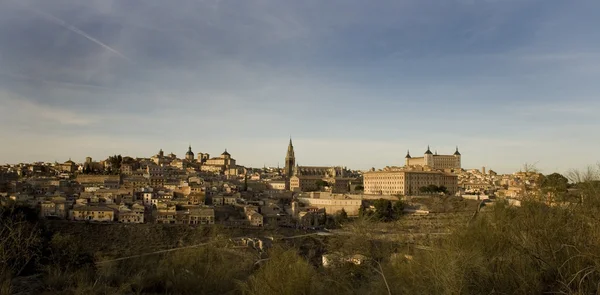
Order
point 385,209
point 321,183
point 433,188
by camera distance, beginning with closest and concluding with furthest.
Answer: point 385,209
point 433,188
point 321,183

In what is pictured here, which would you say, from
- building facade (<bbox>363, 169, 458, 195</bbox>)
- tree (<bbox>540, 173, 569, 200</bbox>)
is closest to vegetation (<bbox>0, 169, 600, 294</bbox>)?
tree (<bbox>540, 173, 569, 200</bbox>)

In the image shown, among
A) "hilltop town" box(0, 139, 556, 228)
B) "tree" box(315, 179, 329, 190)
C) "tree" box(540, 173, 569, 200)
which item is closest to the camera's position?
"tree" box(540, 173, 569, 200)

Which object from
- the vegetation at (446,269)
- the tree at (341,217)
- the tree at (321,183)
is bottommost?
the tree at (341,217)

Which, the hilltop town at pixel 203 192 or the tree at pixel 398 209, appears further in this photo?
the tree at pixel 398 209

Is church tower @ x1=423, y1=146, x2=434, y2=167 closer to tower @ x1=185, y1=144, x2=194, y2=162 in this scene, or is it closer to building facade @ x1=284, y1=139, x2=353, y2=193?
building facade @ x1=284, y1=139, x2=353, y2=193

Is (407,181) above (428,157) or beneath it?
beneath

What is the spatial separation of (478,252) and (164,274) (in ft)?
13.5

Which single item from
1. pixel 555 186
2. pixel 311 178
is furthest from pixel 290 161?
pixel 555 186

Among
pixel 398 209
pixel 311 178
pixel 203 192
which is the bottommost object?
pixel 398 209

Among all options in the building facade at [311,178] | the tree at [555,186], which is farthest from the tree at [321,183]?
the tree at [555,186]

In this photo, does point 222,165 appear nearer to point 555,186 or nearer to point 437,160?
point 437,160

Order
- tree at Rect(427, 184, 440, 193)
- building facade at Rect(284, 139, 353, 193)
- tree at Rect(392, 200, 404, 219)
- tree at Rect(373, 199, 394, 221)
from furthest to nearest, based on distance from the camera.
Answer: building facade at Rect(284, 139, 353, 193) → tree at Rect(427, 184, 440, 193) → tree at Rect(392, 200, 404, 219) → tree at Rect(373, 199, 394, 221)

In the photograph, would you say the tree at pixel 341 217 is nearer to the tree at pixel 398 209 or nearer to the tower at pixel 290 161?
the tree at pixel 398 209

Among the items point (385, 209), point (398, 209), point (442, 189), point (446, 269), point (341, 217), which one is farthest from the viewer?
point (442, 189)
